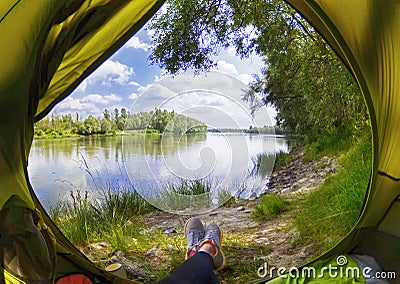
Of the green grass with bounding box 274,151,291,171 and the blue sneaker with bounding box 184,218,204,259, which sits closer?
the blue sneaker with bounding box 184,218,204,259

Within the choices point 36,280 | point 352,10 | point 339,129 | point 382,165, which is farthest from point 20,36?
point 339,129

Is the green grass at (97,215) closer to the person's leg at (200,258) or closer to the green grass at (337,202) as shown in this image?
the person's leg at (200,258)

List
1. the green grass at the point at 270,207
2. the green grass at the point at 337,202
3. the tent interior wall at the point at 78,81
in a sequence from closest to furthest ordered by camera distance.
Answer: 1. the tent interior wall at the point at 78,81
2. the green grass at the point at 337,202
3. the green grass at the point at 270,207

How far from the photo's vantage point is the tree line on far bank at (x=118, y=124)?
251 centimetres

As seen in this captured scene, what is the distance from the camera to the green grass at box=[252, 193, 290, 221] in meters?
2.66

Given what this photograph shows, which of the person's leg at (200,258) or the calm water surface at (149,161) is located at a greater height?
the calm water surface at (149,161)

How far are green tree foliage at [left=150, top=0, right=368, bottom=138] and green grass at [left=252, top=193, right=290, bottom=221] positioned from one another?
1.31 feet

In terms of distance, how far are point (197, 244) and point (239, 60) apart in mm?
1152

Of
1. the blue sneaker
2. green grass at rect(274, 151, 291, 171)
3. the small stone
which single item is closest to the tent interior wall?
the blue sneaker

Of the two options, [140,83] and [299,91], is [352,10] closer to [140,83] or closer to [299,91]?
[299,91]

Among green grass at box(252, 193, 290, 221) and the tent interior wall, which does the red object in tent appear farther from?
green grass at box(252, 193, 290, 221)

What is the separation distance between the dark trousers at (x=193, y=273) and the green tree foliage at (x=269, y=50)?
4.20 ft

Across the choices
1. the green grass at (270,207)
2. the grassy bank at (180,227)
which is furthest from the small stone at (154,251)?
the green grass at (270,207)

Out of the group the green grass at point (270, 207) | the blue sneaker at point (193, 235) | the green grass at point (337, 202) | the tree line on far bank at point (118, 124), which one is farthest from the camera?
the green grass at point (270, 207)
